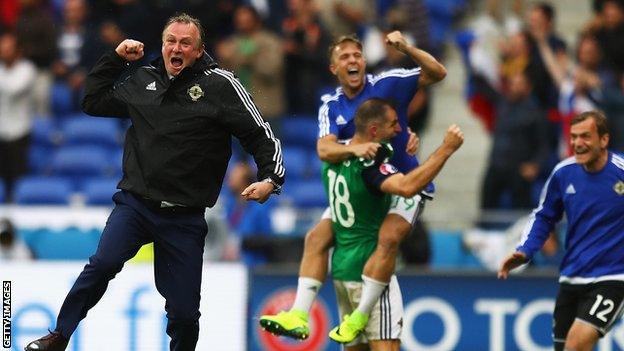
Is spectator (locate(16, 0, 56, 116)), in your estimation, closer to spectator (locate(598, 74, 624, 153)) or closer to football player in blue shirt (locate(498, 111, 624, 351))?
spectator (locate(598, 74, 624, 153))

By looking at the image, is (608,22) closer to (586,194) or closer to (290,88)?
(290,88)

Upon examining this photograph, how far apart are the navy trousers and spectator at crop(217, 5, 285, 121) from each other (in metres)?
7.50

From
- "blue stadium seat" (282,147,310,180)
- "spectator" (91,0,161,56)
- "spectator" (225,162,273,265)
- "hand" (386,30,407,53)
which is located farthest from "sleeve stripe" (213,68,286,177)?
"spectator" (91,0,161,56)

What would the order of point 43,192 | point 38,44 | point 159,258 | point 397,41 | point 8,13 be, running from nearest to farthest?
point 159,258 → point 397,41 → point 43,192 → point 38,44 → point 8,13

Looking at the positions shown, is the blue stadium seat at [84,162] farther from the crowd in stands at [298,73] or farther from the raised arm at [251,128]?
the raised arm at [251,128]

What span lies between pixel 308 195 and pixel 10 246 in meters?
3.37

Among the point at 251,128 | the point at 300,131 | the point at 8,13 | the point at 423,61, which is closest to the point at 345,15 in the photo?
the point at 300,131

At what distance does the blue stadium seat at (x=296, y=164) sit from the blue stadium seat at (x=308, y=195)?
12.4 inches

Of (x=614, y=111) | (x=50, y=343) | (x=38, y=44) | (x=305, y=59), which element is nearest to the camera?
(x=50, y=343)

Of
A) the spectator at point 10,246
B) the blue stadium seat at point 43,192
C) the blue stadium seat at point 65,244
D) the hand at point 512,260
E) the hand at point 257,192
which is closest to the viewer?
the hand at point 257,192

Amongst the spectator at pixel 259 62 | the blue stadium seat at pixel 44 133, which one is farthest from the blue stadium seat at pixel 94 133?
the spectator at pixel 259 62

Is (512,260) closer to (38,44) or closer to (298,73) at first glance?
(298,73)

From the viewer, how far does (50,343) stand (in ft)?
35.1

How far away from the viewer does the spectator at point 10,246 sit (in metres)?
16.2
